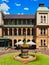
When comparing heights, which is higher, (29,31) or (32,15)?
(32,15)

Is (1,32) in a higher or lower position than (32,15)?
lower

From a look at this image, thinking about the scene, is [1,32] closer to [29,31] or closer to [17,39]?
[17,39]

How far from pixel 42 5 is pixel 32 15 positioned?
6697 mm

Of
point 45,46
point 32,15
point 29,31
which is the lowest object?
point 45,46

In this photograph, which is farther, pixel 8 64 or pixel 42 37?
pixel 42 37

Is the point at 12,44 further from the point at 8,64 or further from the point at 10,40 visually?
the point at 8,64

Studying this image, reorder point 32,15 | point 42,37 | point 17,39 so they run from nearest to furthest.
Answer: point 42,37, point 17,39, point 32,15

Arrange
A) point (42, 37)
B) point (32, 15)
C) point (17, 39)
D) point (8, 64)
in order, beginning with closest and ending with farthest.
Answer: point (8, 64) < point (42, 37) < point (17, 39) < point (32, 15)

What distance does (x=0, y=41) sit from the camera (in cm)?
5703

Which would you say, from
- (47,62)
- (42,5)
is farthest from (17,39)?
(47,62)

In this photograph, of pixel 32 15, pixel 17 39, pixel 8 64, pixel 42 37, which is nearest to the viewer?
pixel 8 64

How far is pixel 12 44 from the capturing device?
201ft

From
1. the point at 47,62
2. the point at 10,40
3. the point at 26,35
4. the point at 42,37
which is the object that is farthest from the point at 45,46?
the point at 47,62

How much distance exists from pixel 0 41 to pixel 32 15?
51.6 ft
